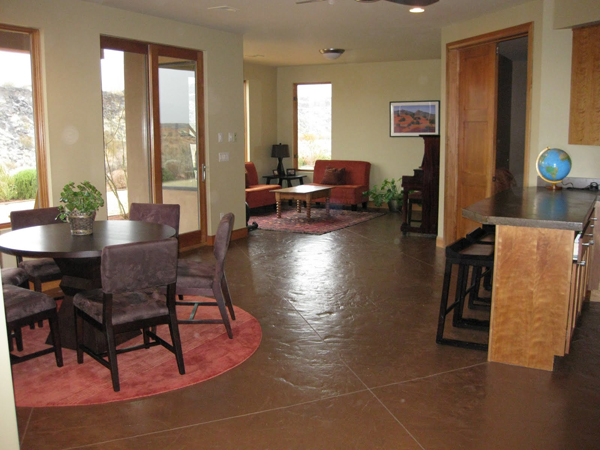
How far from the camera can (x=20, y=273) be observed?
400cm

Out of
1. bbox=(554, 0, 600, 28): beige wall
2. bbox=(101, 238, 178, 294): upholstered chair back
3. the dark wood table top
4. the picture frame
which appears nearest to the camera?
bbox=(101, 238, 178, 294): upholstered chair back

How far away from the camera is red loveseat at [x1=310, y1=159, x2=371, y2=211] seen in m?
10.4

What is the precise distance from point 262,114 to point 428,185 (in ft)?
15.0

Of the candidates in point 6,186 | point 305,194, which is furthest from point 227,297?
point 305,194

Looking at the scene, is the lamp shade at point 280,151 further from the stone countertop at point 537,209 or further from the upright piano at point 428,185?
the stone countertop at point 537,209

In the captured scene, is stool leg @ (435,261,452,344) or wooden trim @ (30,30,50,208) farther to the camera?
wooden trim @ (30,30,50,208)

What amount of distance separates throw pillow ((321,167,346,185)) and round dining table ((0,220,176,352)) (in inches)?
269

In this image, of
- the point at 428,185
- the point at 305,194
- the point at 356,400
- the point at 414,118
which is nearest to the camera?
the point at 356,400

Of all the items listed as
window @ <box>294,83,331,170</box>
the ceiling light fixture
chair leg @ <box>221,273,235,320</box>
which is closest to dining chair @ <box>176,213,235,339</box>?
chair leg @ <box>221,273,235,320</box>

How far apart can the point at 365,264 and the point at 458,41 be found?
2835 millimetres

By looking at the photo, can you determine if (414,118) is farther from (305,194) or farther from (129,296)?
(129,296)

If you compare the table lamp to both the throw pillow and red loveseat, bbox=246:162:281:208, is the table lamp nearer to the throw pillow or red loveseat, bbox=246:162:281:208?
red loveseat, bbox=246:162:281:208

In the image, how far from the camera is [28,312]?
3.25m

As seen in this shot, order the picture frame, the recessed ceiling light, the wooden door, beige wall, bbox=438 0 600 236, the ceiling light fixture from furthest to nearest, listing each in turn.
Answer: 1. the picture frame
2. the ceiling light fixture
3. the wooden door
4. the recessed ceiling light
5. beige wall, bbox=438 0 600 236
